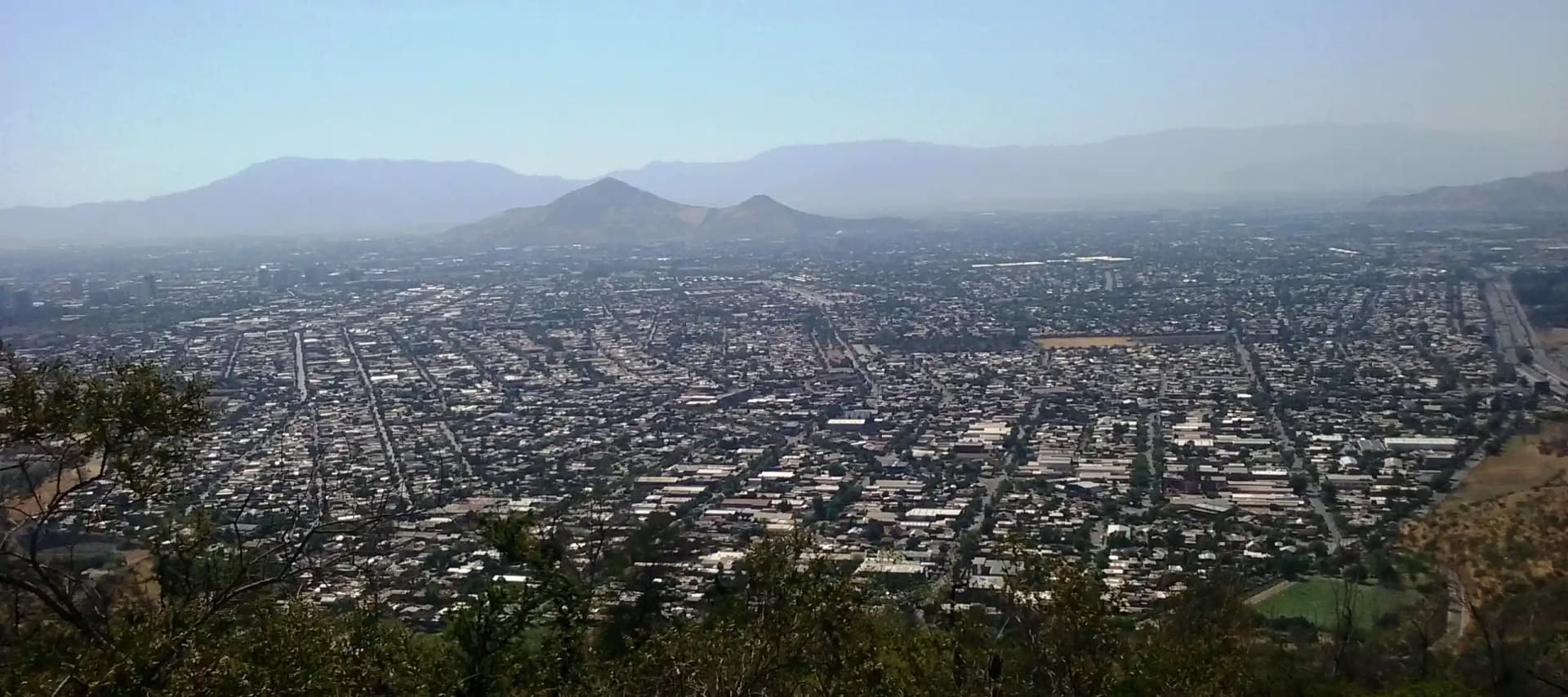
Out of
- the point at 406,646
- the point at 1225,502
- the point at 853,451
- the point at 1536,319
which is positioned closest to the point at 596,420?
the point at 853,451

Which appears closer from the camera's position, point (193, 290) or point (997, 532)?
point (997, 532)

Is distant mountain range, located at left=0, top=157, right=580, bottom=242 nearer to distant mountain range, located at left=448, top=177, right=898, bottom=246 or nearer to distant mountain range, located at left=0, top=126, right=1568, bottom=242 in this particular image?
distant mountain range, located at left=0, top=126, right=1568, bottom=242

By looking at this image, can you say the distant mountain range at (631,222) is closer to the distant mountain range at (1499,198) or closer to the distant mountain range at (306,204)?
the distant mountain range at (306,204)

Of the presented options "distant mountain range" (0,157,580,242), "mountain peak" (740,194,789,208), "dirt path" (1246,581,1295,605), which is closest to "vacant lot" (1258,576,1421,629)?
"dirt path" (1246,581,1295,605)

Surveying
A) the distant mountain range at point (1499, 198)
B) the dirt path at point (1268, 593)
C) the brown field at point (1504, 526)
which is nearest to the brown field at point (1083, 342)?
the brown field at point (1504, 526)

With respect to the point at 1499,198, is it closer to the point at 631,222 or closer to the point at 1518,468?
the point at 631,222

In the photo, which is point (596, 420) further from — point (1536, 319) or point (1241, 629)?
point (1536, 319)

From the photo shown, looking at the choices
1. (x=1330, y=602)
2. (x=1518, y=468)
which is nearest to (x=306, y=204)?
(x=1518, y=468)
